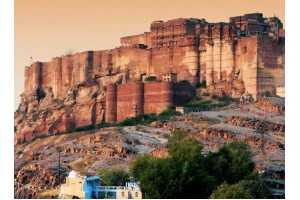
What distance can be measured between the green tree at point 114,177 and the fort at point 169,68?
1818 centimetres

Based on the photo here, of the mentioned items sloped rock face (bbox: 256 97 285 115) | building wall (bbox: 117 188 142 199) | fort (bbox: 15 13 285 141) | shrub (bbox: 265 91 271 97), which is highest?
fort (bbox: 15 13 285 141)

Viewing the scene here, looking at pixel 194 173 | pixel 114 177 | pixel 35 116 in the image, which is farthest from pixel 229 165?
pixel 35 116

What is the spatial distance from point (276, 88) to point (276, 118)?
3.79m

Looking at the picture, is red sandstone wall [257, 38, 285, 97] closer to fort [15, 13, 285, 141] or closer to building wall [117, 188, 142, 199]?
fort [15, 13, 285, 141]

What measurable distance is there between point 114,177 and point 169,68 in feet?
77.3

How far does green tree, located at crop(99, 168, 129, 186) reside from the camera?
4938cm

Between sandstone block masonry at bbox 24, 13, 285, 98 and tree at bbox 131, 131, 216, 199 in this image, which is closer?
tree at bbox 131, 131, 216, 199

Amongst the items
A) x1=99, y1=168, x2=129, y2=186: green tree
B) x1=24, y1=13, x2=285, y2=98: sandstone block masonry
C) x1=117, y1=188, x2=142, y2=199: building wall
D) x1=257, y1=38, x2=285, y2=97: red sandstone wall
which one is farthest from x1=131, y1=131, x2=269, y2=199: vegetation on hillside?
x1=24, y1=13, x2=285, y2=98: sandstone block masonry

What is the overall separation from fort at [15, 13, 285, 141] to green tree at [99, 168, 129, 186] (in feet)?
59.6

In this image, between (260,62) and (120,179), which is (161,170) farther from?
(260,62)

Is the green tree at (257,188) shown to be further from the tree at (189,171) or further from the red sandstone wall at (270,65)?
the red sandstone wall at (270,65)

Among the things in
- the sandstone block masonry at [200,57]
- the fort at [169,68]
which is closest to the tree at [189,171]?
the sandstone block masonry at [200,57]

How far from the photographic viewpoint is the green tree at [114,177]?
162ft

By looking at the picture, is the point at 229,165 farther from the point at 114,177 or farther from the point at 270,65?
the point at 270,65
